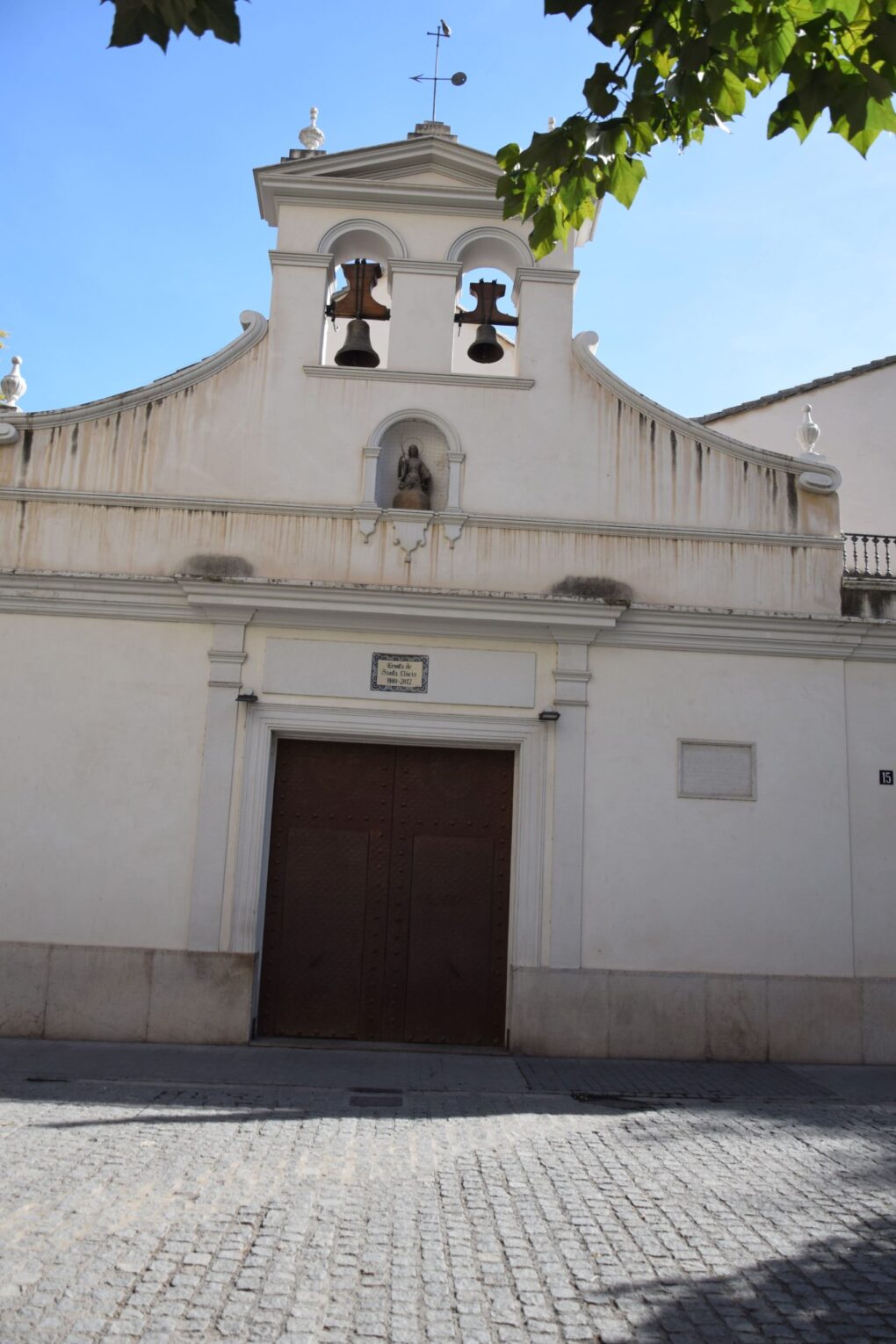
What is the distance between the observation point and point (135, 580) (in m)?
10.2

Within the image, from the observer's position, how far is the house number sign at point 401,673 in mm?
10305

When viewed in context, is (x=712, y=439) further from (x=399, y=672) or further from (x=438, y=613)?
(x=399, y=672)

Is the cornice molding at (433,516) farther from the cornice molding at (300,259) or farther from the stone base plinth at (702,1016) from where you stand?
the stone base plinth at (702,1016)

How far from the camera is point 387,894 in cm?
1028

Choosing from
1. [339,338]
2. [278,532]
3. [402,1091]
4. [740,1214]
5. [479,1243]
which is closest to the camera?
[479,1243]

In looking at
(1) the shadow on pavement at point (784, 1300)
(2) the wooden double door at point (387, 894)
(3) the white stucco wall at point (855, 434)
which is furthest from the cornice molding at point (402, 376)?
(3) the white stucco wall at point (855, 434)

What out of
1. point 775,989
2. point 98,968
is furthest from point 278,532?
point 775,989

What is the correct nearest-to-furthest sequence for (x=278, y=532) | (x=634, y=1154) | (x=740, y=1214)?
(x=740, y=1214)
(x=634, y=1154)
(x=278, y=532)

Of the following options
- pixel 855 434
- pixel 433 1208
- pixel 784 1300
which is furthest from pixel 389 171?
pixel 784 1300

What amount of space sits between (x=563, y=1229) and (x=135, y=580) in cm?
685

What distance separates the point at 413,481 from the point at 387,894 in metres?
3.65

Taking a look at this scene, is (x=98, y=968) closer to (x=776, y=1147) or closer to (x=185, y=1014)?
(x=185, y=1014)

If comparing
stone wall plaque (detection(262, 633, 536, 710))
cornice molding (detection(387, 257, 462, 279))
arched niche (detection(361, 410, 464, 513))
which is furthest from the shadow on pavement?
cornice molding (detection(387, 257, 462, 279))

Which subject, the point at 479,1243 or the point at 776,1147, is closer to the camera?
the point at 479,1243
